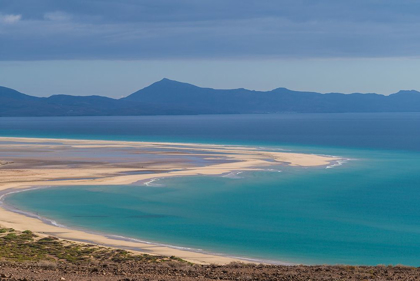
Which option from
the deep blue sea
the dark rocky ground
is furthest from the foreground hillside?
the deep blue sea

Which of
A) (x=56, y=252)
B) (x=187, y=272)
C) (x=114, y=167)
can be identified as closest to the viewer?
(x=187, y=272)

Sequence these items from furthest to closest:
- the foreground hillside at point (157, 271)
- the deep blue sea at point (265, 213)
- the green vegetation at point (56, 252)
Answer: the deep blue sea at point (265, 213) → the green vegetation at point (56, 252) → the foreground hillside at point (157, 271)

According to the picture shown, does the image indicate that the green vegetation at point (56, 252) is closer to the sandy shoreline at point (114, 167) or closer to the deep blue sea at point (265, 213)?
the sandy shoreline at point (114, 167)

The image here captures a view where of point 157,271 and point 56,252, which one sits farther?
point 56,252

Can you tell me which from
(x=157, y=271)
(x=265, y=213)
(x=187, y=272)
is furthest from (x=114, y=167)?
(x=187, y=272)

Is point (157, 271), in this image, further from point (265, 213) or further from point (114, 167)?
point (114, 167)

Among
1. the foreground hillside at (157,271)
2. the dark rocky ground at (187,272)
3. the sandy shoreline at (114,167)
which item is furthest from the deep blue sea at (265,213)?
the dark rocky ground at (187,272)
